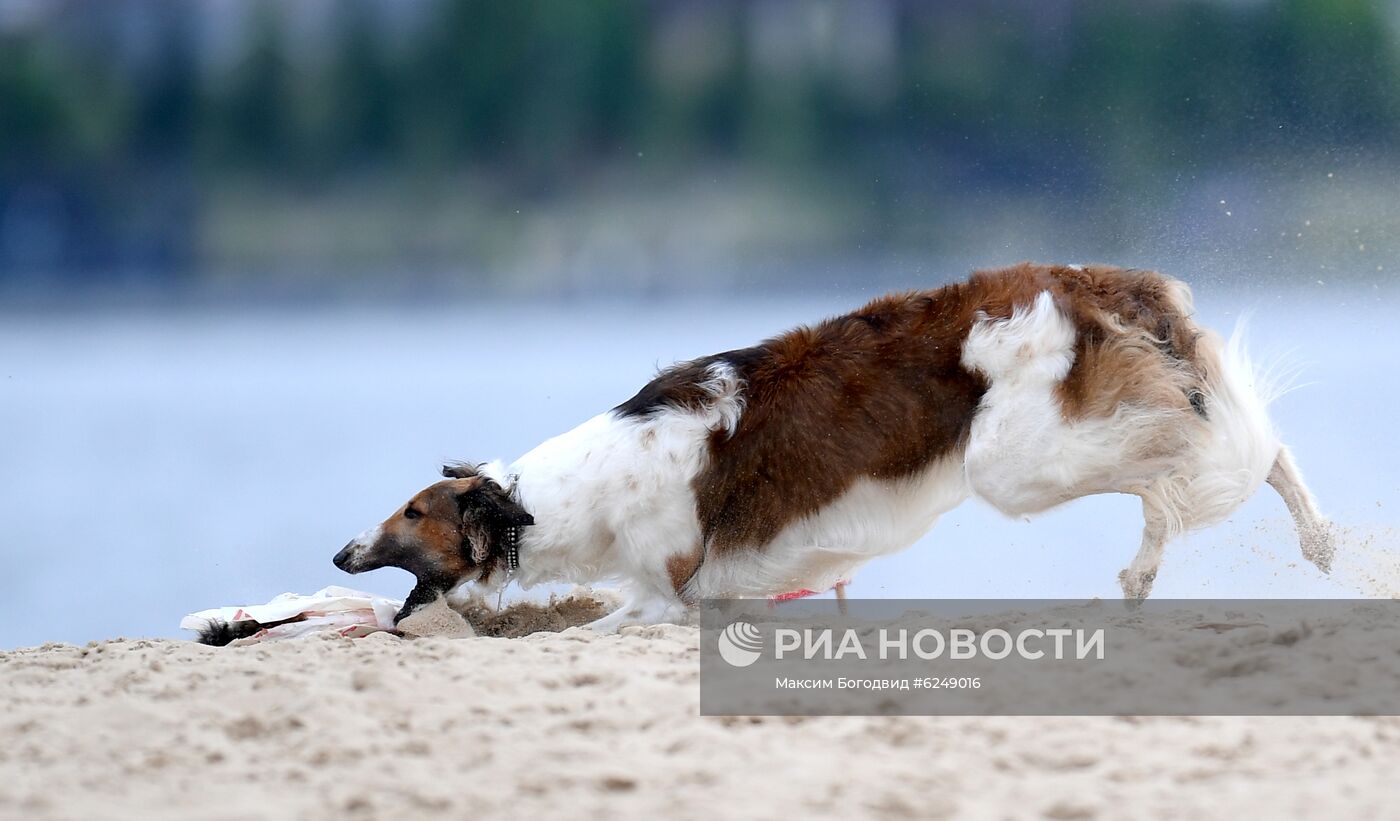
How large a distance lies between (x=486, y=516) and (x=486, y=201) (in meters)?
4.34

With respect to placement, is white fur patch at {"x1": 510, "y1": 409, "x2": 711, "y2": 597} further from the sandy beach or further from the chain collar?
the sandy beach

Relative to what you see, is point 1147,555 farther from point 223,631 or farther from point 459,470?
point 223,631

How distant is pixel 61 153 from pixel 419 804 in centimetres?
756

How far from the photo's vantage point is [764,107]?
28.4ft

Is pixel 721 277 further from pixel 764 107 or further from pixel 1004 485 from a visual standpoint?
pixel 1004 485

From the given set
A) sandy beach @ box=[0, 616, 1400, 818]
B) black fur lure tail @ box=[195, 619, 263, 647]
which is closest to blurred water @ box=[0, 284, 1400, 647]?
black fur lure tail @ box=[195, 619, 263, 647]

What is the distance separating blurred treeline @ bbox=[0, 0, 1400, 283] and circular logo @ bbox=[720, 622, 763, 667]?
176 inches

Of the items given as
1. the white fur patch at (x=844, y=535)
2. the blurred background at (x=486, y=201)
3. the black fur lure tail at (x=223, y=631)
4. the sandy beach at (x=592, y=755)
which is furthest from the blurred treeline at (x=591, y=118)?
the sandy beach at (x=592, y=755)

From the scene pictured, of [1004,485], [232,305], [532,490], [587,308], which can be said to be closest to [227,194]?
[232,305]

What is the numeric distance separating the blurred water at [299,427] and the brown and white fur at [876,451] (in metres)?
1.32

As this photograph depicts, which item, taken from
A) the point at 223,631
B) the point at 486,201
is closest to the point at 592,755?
the point at 223,631

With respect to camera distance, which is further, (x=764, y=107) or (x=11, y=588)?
(x=764, y=107)

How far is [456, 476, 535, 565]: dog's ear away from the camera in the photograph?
14.8 ft

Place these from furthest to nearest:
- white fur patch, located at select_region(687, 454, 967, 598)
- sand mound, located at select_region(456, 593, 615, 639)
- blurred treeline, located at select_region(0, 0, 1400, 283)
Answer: blurred treeline, located at select_region(0, 0, 1400, 283) → sand mound, located at select_region(456, 593, 615, 639) → white fur patch, located at select_region(687, 454, 967, 598)
